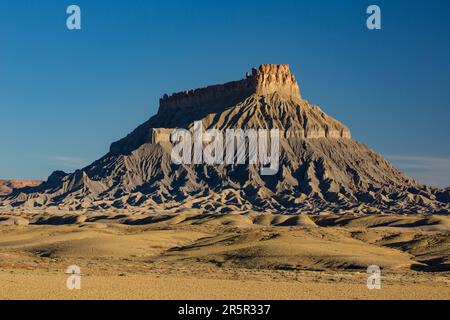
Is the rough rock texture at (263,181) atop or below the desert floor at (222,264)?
atop

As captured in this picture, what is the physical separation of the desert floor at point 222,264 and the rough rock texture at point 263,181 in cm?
7518

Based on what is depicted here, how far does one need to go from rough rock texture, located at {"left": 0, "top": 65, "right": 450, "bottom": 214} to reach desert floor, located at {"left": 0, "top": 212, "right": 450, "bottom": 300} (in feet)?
247

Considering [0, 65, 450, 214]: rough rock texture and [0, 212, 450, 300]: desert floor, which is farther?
[0, 65, 450, 214]: rough rock texture

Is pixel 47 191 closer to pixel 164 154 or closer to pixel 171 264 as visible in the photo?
pixel 164 154

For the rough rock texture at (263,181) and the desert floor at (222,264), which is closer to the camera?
the desert floor at (222,264)

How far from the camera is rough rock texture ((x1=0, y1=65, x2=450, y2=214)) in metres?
159

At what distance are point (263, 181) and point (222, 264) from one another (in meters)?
122

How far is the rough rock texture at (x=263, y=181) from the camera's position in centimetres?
15875

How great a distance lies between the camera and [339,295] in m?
32.0

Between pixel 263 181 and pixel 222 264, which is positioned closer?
pixel 222 264

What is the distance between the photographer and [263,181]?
564 feet

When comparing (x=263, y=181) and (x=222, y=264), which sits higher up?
(x=263, y=181)

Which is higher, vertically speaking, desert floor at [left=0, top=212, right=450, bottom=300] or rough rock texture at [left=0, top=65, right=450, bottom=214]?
rough rock texture at [left=0, top=65, right=450, bottom=214]

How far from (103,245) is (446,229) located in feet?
158
